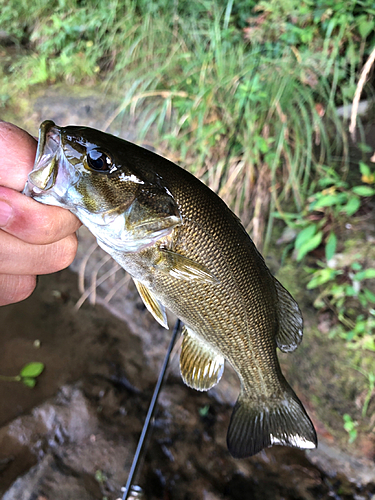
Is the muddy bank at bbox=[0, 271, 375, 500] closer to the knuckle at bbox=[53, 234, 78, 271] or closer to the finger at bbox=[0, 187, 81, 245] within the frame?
the knuckle at bbox=[53, 234, 78, 271]

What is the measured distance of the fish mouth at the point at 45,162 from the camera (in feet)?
2.28

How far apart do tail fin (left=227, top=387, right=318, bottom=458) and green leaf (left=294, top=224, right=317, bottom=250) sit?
88cm

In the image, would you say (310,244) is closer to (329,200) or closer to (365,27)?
(329,200)

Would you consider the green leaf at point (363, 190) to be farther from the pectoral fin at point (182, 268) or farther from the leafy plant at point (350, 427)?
the pectoral fin at point (182, 268)

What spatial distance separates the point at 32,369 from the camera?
1.99m

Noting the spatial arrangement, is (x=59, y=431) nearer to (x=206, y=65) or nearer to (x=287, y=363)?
(x=287, y=363)

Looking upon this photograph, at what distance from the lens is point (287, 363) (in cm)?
177

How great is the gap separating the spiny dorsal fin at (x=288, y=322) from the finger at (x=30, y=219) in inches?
24.4

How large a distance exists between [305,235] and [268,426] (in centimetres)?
100

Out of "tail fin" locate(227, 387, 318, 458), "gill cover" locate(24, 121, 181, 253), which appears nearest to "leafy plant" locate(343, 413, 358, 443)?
"tail fin" locate(227, 387, 318, 458)

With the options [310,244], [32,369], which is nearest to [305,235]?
[310,244]

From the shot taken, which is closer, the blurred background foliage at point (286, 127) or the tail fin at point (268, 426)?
the tail fin at point (268, 426)

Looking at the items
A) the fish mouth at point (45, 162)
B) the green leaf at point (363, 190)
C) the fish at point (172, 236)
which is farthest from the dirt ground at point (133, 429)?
the fish mouth at point (45, 162)

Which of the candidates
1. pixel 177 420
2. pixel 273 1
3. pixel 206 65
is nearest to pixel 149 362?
pixel 177 420
